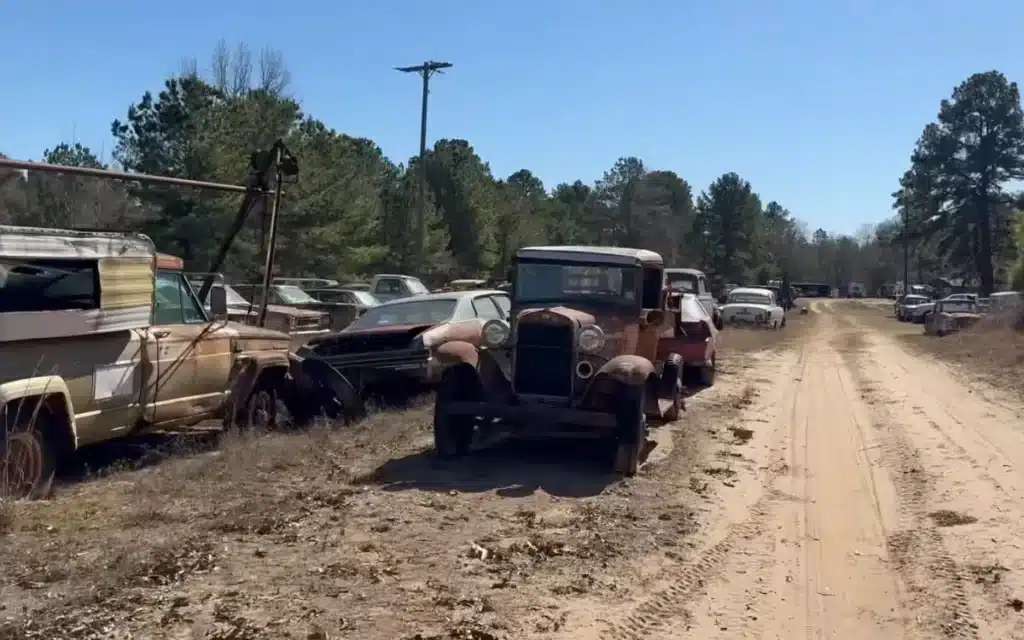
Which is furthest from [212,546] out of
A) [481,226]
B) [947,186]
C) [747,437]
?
[947,186]

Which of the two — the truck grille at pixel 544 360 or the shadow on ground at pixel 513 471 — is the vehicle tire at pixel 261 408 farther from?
the truck grille at pixel 544 360

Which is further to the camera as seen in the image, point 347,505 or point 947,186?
point 947,186

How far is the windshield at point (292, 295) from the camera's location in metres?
28.2

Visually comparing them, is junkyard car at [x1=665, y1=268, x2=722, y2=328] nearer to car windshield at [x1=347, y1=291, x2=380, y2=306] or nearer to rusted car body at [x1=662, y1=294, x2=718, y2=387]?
rusted car body at [x1=662, y1=294, x2=718, y2=387]

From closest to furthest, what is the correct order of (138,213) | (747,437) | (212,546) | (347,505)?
(212,546) < (347,505) < (747,437) < (138,213)

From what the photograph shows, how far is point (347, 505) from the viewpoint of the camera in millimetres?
7840

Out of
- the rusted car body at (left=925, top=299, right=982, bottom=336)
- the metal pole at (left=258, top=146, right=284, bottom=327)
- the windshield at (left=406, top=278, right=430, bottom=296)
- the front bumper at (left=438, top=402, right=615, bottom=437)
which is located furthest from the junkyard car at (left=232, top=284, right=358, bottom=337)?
the rusted car body at (left=925, top=299, right=982, bottom=336)

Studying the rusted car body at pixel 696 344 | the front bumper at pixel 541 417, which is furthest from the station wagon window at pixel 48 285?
the rusted car body at pixel 696 344

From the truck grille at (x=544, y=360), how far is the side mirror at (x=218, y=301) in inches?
115

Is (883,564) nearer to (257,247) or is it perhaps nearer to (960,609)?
(960,609)

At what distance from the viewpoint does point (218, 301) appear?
34.2 feet

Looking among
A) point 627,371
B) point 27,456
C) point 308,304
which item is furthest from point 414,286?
point 27,456

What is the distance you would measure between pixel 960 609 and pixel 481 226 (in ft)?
155

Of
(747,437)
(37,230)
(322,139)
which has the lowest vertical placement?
(747,437)
